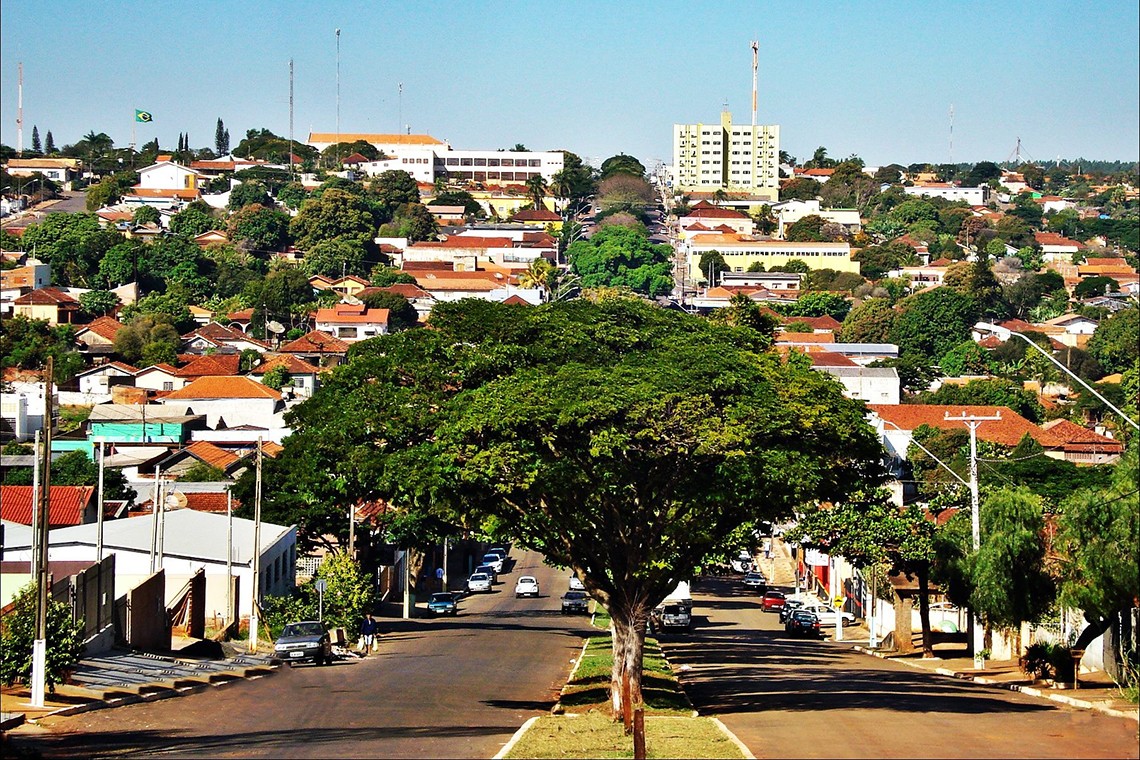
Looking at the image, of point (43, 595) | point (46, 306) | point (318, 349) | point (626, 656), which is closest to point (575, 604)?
point (626, 656)

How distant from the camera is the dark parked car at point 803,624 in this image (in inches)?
2285

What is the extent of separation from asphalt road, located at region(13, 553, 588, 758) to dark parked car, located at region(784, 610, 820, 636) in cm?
1202

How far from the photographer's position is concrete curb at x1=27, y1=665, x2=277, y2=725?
26922 millimetres

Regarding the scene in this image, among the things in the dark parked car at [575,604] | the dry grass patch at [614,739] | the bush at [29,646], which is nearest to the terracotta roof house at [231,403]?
the dark parked car at [575,604]

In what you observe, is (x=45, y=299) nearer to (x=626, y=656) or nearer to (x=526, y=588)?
(x=526, y=588)

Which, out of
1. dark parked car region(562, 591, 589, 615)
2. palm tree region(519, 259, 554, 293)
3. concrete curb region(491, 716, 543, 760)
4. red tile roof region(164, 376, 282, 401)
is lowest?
dark parked car region(562, 591, 589, 615)

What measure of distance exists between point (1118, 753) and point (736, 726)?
21.3 ft

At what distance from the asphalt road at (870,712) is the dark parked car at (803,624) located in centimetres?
936

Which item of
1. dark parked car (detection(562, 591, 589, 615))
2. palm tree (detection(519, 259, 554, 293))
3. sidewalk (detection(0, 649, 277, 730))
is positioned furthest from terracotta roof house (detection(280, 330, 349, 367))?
sidewalk (detection(0, 649, 277, 730))

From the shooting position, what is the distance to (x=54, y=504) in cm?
6931

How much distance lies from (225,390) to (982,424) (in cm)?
4708

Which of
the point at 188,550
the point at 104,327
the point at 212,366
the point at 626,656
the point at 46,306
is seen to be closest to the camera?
the point at 626,656

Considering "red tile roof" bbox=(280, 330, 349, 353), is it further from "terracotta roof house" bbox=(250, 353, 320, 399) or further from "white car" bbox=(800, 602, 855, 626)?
"white car" bbox=(800, 602, 855, 626)

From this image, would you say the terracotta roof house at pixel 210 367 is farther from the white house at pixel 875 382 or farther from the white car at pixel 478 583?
the white car at pixel 478 583
